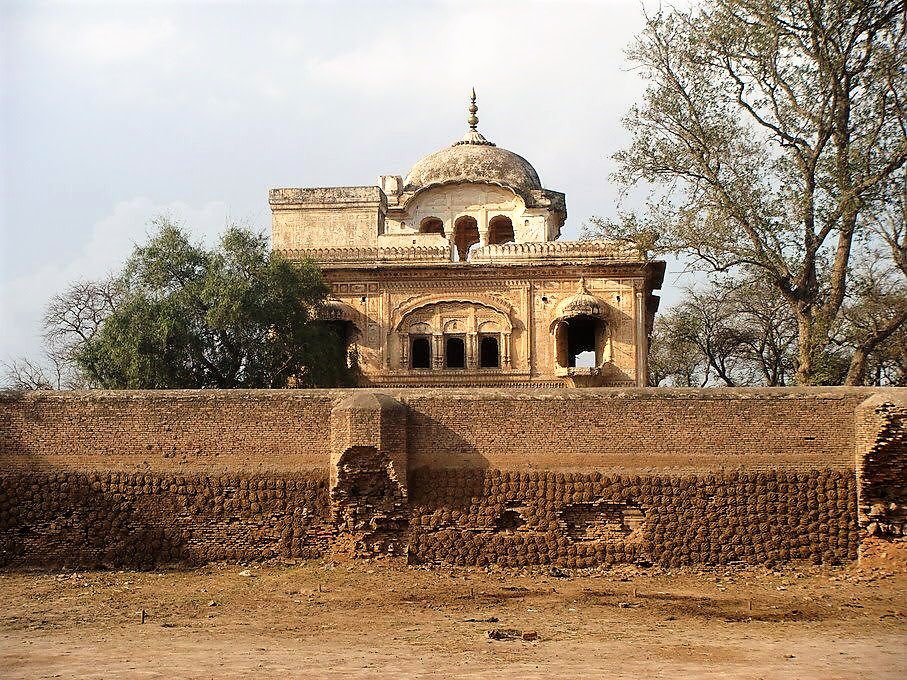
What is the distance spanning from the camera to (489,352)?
23.7 metres

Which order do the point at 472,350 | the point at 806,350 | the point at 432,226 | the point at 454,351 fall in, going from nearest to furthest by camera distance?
the point at 806,350 → the point at 472,350 → the point at 454,351 → the point at 432,226

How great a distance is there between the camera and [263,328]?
20.7 m

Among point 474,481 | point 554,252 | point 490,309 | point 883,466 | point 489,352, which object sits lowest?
point 474,481

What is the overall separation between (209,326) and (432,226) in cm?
782

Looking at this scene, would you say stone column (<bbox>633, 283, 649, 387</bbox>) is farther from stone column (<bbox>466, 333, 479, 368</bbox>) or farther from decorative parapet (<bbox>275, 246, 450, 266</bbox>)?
decorative parapet (<bbox>275, 246, 450, 266</bbox>)

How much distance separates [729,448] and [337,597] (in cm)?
513

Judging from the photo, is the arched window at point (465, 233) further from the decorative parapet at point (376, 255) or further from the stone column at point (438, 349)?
the stone column at point (438, 349)

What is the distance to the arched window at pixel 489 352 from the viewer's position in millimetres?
23391

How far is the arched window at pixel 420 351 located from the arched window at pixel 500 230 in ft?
12.8

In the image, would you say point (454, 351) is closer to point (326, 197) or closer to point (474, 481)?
point (326, 197)

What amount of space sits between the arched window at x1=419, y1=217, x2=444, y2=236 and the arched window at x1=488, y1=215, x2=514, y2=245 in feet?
3.88

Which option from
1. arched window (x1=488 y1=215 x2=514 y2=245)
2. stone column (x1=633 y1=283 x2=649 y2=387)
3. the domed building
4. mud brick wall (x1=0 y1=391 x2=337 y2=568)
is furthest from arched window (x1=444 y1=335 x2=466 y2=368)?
mud brick wall (x1=0 y1=391 x2=337 y2=568)

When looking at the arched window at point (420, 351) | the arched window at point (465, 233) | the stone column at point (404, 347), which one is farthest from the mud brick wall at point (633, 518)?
the arched window at point (465, 233)

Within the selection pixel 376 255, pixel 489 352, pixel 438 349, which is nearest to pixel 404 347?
pixel 438 349
